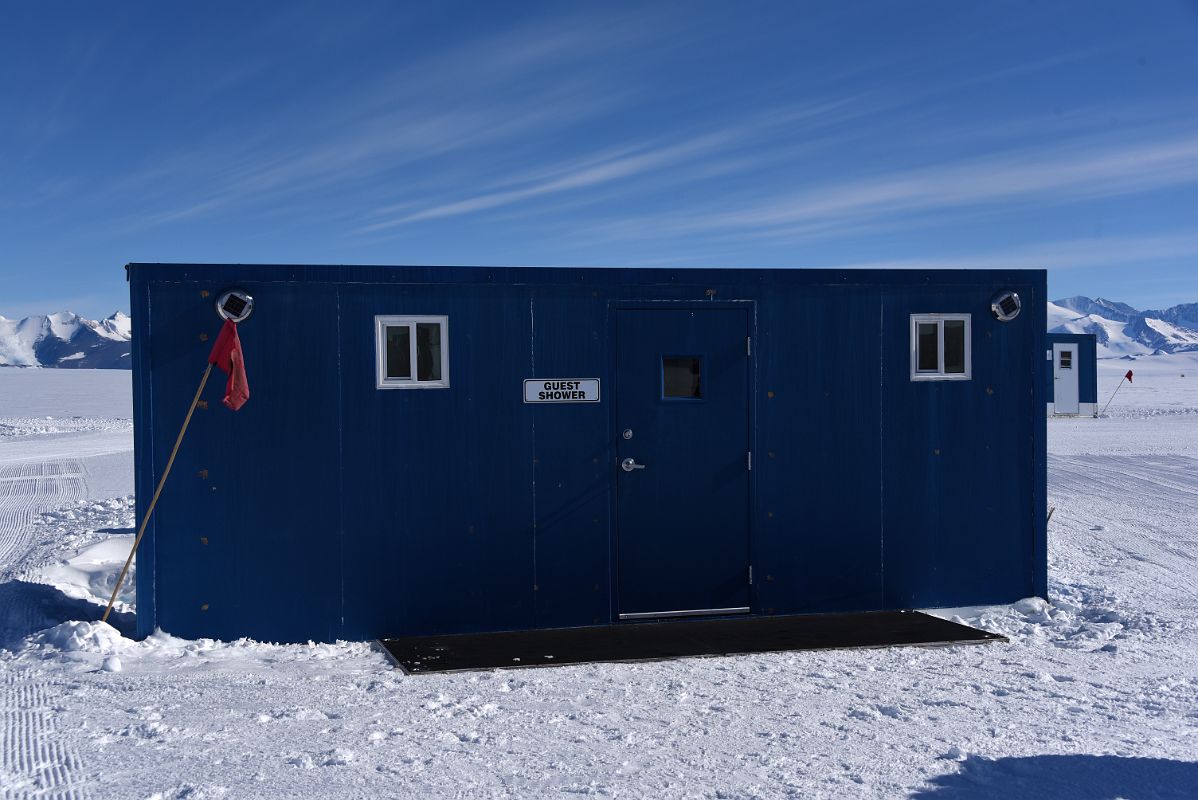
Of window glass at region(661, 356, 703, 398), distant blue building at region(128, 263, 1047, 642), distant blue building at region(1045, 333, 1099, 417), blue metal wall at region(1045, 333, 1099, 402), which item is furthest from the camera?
distant blue building at region(1045, 333, 1099, 417)

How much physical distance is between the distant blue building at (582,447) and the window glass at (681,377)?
2cm

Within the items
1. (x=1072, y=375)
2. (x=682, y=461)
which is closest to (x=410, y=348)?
(x=682, y=461)

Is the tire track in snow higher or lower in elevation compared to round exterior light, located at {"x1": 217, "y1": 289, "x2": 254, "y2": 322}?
lower

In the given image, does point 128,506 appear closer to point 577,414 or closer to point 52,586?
point 52,586

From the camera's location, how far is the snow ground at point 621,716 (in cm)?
424

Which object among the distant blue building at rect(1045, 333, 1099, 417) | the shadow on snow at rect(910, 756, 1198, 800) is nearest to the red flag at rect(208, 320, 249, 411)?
the shadow on snow at rect(910, 756, 1198, 800)

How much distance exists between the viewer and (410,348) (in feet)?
22.4

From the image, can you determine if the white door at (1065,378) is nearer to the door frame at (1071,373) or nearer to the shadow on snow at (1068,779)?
the door frame at (1071,373)

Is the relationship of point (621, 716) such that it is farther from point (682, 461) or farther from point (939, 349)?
point (939, 349)

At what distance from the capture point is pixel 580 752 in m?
4.59

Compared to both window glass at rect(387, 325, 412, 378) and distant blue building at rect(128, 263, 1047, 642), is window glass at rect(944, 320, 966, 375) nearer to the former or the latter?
distant blue building at rect(128, 263, 1047, 642)

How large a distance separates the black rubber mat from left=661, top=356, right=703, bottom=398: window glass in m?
1.57

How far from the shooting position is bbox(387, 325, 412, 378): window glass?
6797 mm

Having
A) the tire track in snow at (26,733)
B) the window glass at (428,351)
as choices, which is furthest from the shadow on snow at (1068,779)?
the window glass at (428,351)
